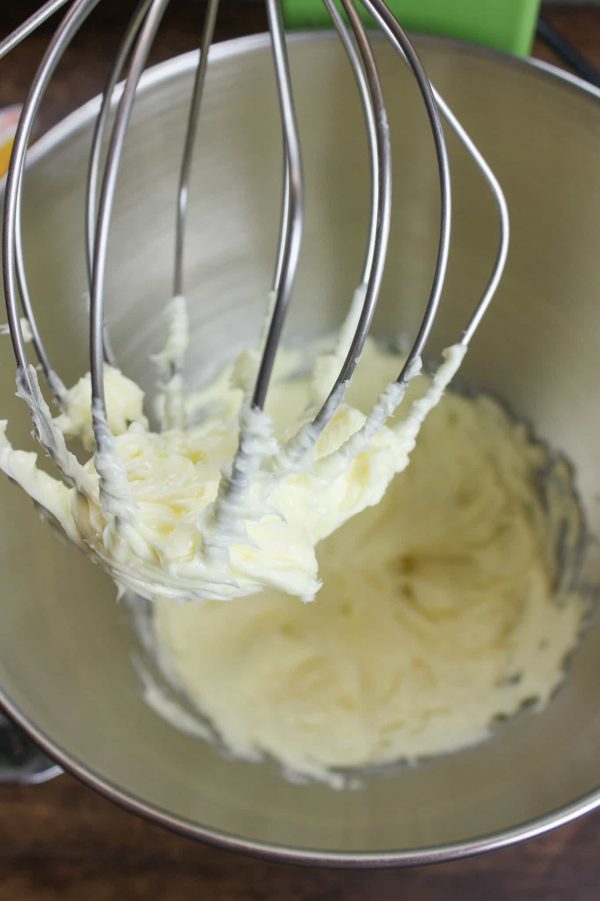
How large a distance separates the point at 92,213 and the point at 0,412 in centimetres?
15

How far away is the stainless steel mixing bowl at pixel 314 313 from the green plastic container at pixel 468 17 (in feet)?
0.14

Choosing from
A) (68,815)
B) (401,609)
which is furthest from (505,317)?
(68,815)

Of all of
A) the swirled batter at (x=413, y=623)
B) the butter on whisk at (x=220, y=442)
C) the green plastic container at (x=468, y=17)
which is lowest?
the swirled batter at (x=413, y=623)

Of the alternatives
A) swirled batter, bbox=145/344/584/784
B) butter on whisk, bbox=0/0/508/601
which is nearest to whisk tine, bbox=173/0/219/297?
butter on whisk, bbox=0/0/508/601

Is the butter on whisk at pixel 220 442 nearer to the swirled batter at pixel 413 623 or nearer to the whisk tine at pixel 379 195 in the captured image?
the whisk tine at pixel 379 195

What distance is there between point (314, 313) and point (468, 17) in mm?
267

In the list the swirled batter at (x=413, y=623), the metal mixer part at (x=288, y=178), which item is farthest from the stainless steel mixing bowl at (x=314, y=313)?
the metal mixer part at (x=288, y=178)

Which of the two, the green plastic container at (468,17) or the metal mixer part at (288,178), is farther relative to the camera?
the green plastic container at (468,17)

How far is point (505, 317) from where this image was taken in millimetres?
676

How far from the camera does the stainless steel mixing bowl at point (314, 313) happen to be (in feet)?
1.52

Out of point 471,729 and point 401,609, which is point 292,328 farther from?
point 471,729

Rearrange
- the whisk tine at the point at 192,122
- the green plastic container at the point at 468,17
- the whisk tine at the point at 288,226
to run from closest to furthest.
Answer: the whisk tine at the point at 288,226 → the whisk tine at the point at 192,122 → the green plastic container at the point at 468,17

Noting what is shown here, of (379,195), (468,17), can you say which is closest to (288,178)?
(379,195)

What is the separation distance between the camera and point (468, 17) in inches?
23.4
